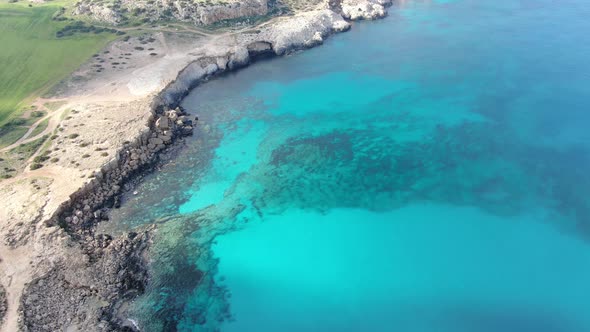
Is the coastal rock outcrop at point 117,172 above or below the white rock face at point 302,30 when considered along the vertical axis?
below

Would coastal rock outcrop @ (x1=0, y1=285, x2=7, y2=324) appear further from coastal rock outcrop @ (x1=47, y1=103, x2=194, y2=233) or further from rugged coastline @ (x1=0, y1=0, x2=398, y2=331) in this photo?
coastal rock outcrop @ (x1=47, y1=103, x2=194, y2=233)

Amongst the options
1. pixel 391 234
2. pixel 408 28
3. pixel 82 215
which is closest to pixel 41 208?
pixel 82 215

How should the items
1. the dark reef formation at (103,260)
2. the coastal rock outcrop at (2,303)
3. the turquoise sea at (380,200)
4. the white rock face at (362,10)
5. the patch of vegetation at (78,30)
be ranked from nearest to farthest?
the coastal rock outcrop at (2,303), the dark reef formation at (103,260), the turquoise sea at (380,200), the patch of vegetation at (78,30), the white rock face at (362,10)

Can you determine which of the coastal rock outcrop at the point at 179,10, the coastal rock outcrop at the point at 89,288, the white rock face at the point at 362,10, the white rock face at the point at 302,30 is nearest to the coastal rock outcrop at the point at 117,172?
the coastal rock outcrop at the point at 89,288

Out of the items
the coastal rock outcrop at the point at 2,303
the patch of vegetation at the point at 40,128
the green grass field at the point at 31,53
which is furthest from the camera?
the green grass field at the point at 31,53

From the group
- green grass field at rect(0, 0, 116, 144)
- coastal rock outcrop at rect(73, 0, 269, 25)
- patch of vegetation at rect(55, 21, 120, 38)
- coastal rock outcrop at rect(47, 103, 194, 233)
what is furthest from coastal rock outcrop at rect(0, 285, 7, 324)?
coastal rock outcrop at rect(73, 0, 269, 25)

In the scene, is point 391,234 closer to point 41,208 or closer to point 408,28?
point 41,208

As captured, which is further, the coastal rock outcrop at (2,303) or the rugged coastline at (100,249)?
the rugged coastline at (100,249)

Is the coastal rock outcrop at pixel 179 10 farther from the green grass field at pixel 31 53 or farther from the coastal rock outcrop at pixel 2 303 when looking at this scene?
the coastal rock outcrop at pixel 2 303
